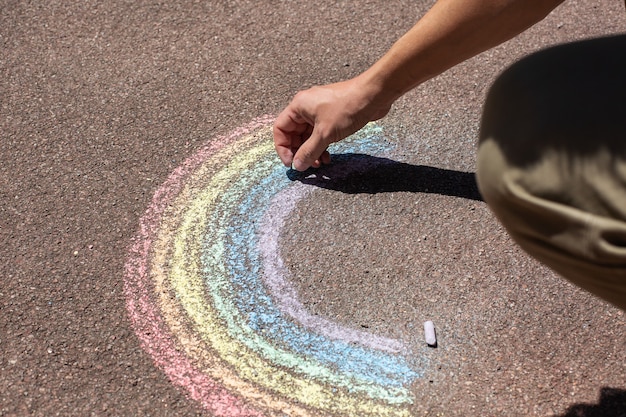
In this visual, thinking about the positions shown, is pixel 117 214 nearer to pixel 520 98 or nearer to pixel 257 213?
pixel 257 213

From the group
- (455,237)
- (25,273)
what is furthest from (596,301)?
(25,273)

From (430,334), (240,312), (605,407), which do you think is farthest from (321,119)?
(605,407)

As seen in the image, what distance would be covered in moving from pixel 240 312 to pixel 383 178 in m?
0.79

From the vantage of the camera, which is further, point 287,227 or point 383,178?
point 383,178

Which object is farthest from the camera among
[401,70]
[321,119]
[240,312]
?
[321,119]

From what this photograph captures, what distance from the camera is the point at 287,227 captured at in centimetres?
272

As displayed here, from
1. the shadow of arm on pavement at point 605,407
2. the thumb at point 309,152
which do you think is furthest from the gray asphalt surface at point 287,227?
the thumb at point 309,152

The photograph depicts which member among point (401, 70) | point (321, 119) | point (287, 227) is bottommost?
point (287, 227)

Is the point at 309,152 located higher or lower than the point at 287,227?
higher

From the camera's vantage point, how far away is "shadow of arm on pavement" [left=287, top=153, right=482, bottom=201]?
2852 mm

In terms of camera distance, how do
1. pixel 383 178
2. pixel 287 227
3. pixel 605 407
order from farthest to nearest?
pixel 383 178, pixel 287 227, pixel 605 407

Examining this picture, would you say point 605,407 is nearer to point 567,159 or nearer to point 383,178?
point 567,159

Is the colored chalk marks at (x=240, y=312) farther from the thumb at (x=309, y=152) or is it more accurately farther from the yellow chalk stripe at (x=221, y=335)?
the thumb at (x=309, y=152)

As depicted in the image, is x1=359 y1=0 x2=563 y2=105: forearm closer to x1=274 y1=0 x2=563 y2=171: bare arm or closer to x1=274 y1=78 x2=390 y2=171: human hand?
x1=274 y1=0 x2=563 y2=171: bare arm
